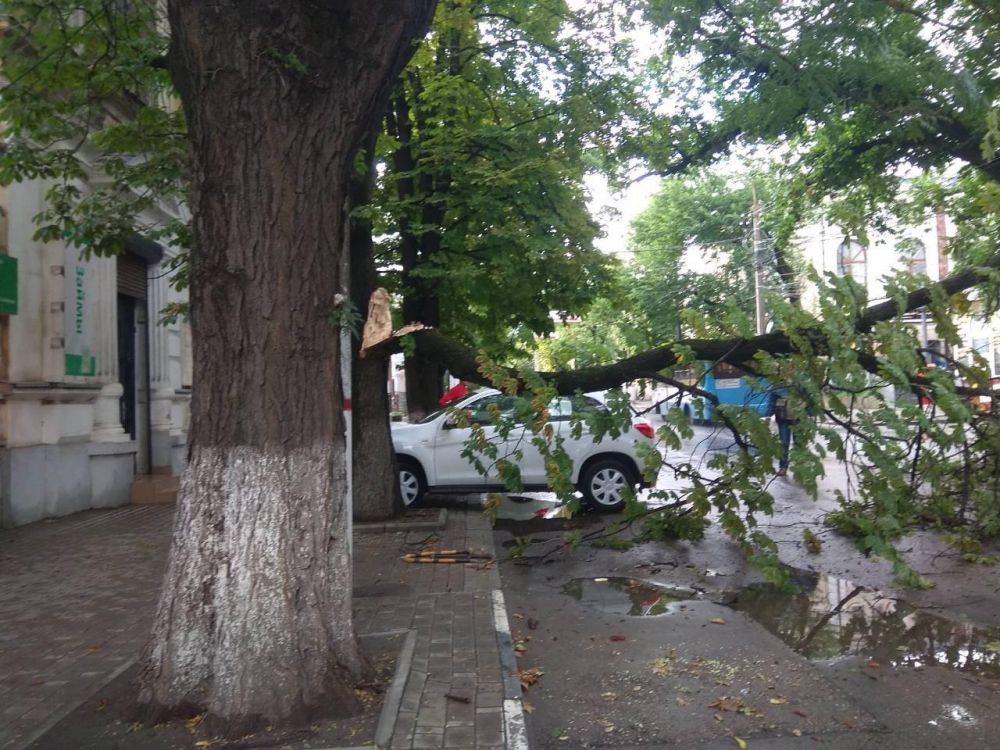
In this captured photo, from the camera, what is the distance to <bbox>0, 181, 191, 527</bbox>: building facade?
11.4m

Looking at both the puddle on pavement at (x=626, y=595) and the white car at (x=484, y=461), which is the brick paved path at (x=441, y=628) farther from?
the white car at (x=484, y=461)

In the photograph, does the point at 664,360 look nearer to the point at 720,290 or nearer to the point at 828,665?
the point at 828,665

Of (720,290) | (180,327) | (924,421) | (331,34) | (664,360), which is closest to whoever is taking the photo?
(331,34)

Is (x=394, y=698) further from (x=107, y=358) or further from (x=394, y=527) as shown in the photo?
(x=107, y=358)

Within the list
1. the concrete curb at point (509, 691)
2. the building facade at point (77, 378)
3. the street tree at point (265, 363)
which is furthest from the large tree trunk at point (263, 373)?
the building facade at point (77, 378)

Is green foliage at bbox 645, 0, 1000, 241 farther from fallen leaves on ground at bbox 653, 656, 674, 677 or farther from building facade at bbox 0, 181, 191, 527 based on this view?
building facade at bbox 0, 181, 191, 527

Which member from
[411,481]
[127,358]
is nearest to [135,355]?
[127,358]

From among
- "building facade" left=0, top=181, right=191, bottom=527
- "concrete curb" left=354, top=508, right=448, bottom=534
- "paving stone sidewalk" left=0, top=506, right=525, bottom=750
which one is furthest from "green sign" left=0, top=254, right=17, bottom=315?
"concrete curb" left=354, top=508, right=448, bottom=534

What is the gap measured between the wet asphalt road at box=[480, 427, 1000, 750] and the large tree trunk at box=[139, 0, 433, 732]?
4.83ft

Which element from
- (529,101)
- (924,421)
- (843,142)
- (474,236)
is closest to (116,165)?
(474,236)

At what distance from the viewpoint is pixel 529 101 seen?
41.7 ft

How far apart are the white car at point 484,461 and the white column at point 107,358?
174 inches

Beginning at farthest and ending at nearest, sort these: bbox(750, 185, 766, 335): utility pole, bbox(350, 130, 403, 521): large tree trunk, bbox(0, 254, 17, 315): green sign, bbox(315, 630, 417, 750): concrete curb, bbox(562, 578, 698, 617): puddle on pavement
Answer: bbox(750, 185, 766, 335): utility pole < bbox(0, 254, 17, 315): green sign < bbox(350, 130, 403, 521): large tree trunk < bbox(562, 578, 698, 617): puddle on pavement < bbox(315, 630, 417, 750): concrete curb

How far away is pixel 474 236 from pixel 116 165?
15.9ft
